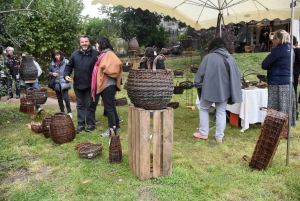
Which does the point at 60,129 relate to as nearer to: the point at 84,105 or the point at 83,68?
the point at 84,105

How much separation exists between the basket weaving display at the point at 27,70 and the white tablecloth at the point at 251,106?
4.64 m

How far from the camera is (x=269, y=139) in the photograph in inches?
130

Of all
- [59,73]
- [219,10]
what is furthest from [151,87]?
[219,10]

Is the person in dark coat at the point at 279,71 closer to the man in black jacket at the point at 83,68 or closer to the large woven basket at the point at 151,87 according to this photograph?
the large woven basket at the point at 151,87

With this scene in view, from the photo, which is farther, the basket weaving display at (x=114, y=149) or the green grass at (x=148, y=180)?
the basket weaving display at (x=114, y=149)

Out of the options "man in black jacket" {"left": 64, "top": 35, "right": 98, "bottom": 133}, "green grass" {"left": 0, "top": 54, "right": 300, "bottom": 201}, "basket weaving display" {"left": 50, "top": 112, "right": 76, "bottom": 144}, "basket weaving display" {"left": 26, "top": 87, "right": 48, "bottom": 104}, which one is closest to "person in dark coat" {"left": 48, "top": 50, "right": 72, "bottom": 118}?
"man in black jacket" {"left": 64, "top": 35, "right": 98, "bottom": 133}

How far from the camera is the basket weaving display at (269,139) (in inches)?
127

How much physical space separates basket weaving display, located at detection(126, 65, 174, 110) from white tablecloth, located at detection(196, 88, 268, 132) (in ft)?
7.58

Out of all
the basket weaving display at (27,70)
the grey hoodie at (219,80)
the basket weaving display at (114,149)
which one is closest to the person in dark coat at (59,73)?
the basket weaving display at (27,70)

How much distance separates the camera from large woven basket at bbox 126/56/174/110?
3053 mm

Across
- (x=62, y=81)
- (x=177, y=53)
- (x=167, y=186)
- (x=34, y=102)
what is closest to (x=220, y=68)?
(x=167, y=186)

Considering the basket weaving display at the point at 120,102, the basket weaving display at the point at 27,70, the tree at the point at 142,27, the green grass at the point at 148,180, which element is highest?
the tree at the point at 142,27

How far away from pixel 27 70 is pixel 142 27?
1679 cm

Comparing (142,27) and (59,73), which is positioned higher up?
(142,27)
